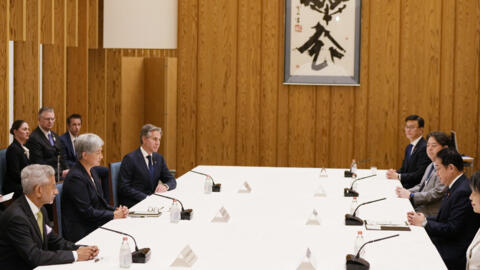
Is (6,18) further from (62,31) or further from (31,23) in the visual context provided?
(62,31)

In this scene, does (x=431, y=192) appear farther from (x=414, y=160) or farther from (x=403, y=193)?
(x=414, y=160)

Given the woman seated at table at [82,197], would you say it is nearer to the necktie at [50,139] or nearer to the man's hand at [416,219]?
the man's hand at [416,219]

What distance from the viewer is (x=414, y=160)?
20.9ft

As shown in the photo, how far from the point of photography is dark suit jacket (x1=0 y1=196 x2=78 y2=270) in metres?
2.88

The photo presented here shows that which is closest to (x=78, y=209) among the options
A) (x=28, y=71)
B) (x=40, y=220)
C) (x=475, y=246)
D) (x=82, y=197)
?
(x=82, y=197)

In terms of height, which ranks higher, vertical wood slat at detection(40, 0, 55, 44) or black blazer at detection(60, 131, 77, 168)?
vertical wood slat at detection(40, 0, 55, 44)

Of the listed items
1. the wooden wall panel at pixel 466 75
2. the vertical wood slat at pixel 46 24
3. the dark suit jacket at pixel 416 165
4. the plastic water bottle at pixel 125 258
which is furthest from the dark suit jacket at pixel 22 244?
the wooden wall panel at pixel 466 75

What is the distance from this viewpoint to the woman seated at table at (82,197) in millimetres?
4047

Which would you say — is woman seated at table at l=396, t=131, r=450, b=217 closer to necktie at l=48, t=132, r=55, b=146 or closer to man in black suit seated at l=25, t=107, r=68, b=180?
man in black suit seated at l=25, t=107, r=68, b=180

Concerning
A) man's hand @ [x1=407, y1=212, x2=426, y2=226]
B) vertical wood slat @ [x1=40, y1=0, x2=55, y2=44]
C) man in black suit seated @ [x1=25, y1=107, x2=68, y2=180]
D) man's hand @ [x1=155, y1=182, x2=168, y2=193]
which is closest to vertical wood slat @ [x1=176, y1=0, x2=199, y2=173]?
vertical wood slat @ [x1=40, y1=0, x2=55, y2=44]

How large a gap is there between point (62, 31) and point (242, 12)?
7.63 ft

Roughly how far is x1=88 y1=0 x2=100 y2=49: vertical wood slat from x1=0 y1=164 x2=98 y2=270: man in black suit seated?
211 inches

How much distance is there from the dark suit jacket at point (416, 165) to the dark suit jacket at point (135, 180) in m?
2.46

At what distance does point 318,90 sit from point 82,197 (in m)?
4.67
